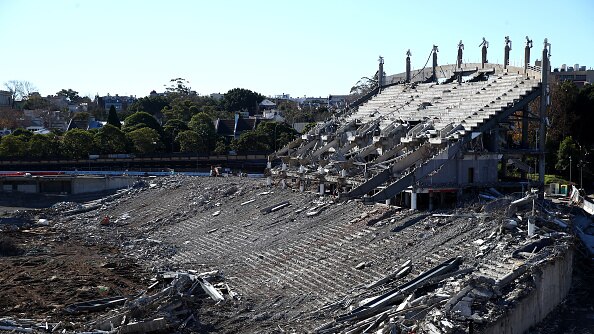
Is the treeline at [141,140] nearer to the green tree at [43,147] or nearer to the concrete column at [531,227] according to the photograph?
the green tree at [43,147]

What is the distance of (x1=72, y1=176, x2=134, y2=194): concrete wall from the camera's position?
4000 centimetres

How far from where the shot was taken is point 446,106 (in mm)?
29703

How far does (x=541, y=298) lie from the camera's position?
50.0 ft

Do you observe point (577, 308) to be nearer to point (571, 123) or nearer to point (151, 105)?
point (571, 123)

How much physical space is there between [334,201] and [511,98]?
745 cm

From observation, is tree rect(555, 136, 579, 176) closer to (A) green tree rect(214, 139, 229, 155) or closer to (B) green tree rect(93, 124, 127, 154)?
(A) green tree rect(214, 139, 229, 155)

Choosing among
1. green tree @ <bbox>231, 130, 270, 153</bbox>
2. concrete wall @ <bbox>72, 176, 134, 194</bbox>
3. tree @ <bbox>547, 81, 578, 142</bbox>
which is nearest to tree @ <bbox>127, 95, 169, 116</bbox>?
green tree @ <bbox>231, 130, 270, 153</bbox>

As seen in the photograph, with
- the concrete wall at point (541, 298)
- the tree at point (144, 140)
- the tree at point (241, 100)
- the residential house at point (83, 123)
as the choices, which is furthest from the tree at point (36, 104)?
the concrete wall at point (541, 298)

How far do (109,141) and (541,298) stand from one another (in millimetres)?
38111

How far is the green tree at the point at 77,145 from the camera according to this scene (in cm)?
4769

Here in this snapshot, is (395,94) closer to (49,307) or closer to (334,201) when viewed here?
(334,201)

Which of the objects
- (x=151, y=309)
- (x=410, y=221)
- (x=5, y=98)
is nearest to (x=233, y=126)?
(x=410, y=221)

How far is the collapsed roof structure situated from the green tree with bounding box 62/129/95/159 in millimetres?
17024

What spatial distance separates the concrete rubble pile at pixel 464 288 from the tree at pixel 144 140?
34346mm
